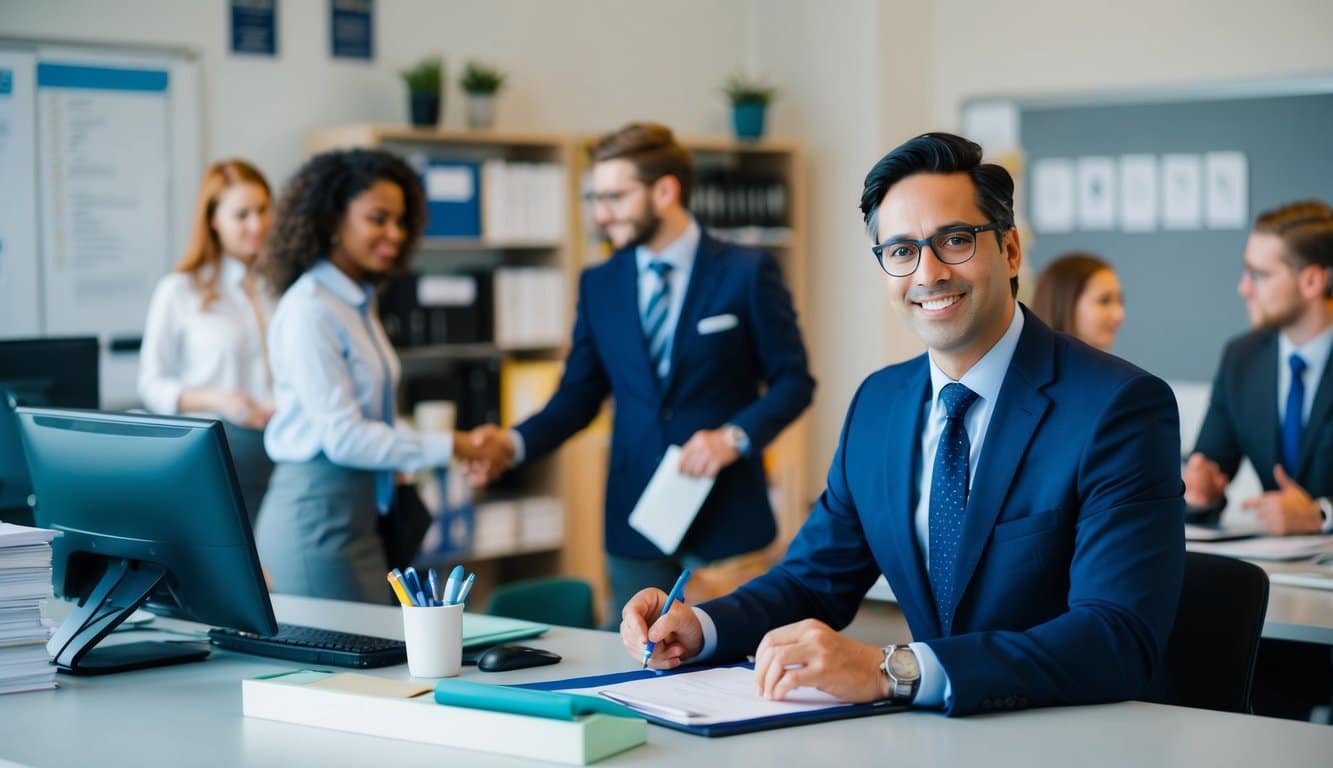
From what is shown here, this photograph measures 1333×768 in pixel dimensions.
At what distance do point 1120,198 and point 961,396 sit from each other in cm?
510

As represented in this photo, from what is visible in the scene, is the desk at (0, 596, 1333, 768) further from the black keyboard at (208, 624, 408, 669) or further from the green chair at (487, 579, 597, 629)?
the green chair at (487, 579, 597, 629)

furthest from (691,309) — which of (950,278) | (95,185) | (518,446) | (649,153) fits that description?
(95,185)

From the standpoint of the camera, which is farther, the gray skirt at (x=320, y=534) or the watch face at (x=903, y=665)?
the gray skirt at (x=320, y=534)

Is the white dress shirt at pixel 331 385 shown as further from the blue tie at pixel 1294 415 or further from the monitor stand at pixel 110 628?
the blue tie at pixel 1294 415

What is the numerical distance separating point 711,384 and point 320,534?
1074mm

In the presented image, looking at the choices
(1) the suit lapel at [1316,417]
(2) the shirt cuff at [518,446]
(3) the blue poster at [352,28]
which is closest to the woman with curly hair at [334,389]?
(2) the shirt cuff at [518,446]

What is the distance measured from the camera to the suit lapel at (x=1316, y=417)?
3.85m

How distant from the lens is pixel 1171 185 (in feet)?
22.3

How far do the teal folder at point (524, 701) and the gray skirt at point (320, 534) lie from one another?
1635 millimetres

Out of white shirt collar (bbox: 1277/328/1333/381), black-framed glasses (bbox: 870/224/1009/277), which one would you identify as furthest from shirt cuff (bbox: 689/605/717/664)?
white shirt collar (bbox: 1277/328/1333/381)

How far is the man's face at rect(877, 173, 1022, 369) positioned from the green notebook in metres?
0.81

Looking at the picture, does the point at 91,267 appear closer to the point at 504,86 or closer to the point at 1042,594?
the point at 504,86

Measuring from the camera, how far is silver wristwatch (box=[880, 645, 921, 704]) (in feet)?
6.23

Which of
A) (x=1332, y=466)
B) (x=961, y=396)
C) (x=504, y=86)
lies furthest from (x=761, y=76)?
(x=961, y=396)
